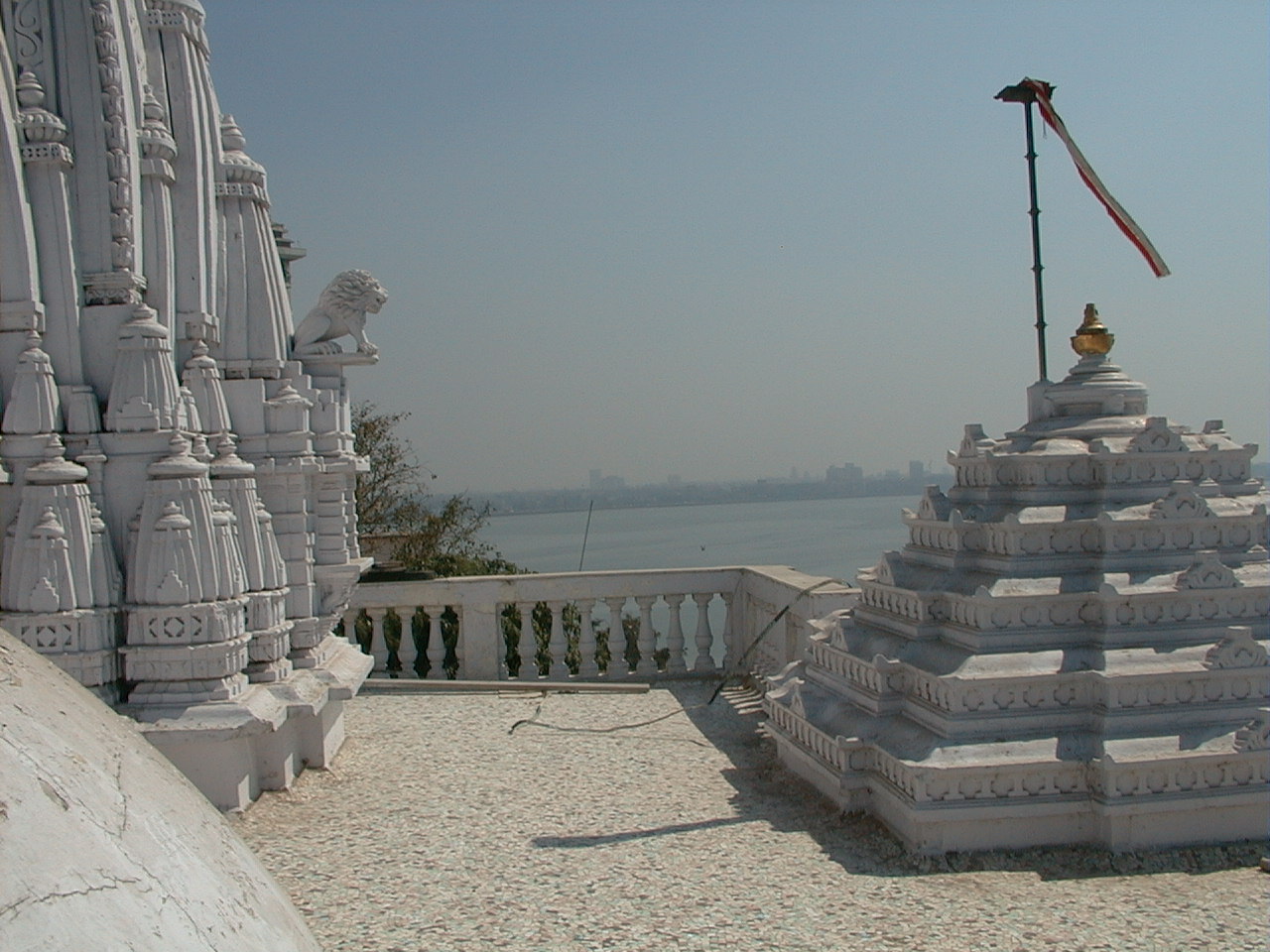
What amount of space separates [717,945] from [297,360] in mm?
6092

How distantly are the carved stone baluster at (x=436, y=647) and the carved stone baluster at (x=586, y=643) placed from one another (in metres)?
1.49

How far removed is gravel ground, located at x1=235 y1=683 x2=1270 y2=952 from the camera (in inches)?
209

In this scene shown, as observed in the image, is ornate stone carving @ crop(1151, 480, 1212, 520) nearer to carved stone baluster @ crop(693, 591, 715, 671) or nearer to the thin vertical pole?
the thin vertical pole

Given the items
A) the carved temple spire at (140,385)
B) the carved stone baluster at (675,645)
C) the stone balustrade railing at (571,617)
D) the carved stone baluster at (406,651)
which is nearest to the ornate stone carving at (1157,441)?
the stone balustrade railing at (571,617)

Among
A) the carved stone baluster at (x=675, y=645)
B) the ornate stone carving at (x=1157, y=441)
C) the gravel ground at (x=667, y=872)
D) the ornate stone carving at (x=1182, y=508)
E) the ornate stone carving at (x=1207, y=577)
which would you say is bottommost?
the gravel ground at (x=667, y=872)

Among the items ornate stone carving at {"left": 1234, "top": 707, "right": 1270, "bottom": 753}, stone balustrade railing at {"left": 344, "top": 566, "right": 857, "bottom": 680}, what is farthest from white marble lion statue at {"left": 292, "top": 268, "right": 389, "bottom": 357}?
ornate stone carving at {"left": 1234, "top": 707, "right": 1270, "bottom": 753}

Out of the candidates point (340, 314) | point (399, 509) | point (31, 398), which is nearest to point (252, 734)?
point (31, 398)

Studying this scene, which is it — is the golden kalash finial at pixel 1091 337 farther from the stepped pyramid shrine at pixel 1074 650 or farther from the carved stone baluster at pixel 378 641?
the carved stone baluster at pixel 378 641

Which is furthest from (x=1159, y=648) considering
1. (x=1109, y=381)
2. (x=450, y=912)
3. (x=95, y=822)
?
(x=95, y=822)

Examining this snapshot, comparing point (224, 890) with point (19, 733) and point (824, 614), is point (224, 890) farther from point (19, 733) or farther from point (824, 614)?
point (824, 614)

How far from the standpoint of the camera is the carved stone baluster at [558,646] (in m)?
12.0

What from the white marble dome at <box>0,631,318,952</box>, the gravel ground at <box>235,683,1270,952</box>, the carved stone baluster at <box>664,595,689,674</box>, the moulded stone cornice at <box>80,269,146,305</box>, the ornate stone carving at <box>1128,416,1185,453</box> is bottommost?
the gravel ground at <box>235,683,1270,952</box>

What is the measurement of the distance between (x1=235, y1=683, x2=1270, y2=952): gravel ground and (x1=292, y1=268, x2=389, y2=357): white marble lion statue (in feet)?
11.4

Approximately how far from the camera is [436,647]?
39.5ft
